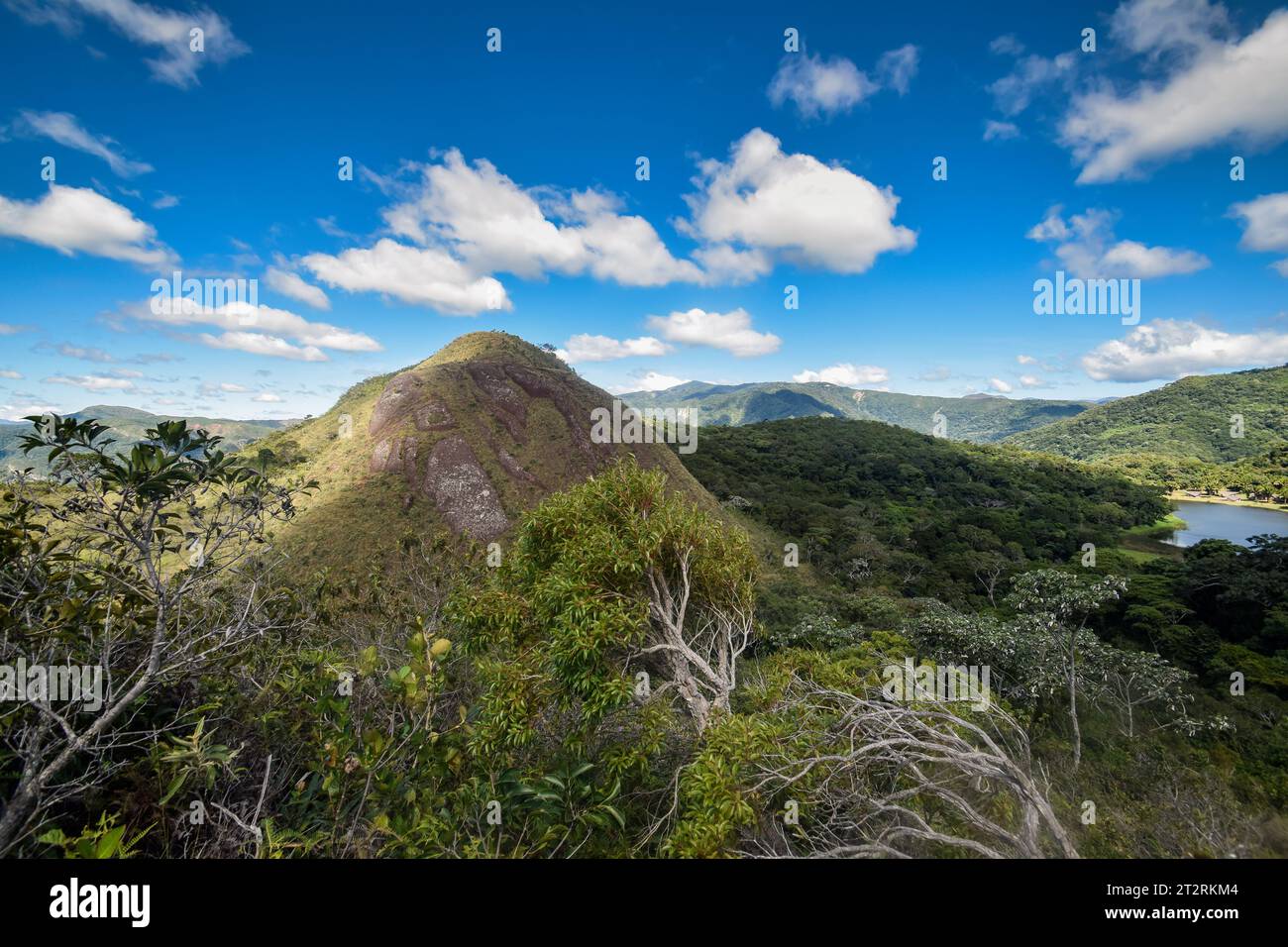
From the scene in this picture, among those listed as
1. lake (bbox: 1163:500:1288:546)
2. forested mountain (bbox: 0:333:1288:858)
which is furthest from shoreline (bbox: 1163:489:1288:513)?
forested mountain (bbox: 0:333:1288:858)

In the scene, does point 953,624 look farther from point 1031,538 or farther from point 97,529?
point 1031,538

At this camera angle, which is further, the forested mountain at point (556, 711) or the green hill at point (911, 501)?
the green hill at point (911, 501)

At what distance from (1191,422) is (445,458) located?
620ft

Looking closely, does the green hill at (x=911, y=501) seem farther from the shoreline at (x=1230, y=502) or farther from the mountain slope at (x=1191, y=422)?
the mountain slope at (x=1191, y=422)

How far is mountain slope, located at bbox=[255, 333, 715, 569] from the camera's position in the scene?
29.5m

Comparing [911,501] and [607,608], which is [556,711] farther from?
[911,501]

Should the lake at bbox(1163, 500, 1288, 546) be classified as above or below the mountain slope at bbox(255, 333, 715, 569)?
below

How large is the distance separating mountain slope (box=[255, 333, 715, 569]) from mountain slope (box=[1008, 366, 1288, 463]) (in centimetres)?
14773

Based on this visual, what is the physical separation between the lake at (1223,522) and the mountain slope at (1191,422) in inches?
2215

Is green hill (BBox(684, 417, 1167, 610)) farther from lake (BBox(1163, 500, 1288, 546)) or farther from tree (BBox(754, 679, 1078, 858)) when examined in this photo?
tree (BBox(754, 679, 1078, 858))

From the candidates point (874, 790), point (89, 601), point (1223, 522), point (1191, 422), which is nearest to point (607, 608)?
point (874, 790)

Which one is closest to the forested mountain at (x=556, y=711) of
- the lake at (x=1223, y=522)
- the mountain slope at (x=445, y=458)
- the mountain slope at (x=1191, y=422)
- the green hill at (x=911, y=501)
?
the mountain slope at (x=445, y=458)

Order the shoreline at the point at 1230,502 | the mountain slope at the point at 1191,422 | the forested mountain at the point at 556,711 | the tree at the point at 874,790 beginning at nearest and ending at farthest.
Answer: the forested mountain at the point at 556,711, the tree at the point at 874,790, the shoreline at the point at 1230,502, the mountain slope at the point at 1191,422

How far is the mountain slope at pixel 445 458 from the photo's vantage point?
29.5 metres
